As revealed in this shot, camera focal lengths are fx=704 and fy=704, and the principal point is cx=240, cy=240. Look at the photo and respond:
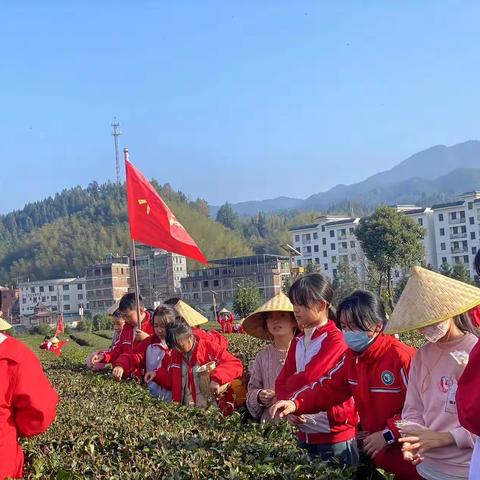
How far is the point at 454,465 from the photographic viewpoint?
9.04ft

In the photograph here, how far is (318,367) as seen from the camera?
12.1ft

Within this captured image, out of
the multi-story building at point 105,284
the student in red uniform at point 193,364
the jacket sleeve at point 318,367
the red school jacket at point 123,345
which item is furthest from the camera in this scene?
the multi-story building at point 105,284

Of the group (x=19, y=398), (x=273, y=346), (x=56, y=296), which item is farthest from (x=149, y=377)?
(x=56, y=296)

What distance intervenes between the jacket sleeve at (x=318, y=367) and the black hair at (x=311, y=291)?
0.69 ft

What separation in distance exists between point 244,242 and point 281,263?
1823 inches

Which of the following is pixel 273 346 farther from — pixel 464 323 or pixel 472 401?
pixel 472 401

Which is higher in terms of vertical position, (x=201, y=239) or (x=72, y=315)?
(x=201, y=239)

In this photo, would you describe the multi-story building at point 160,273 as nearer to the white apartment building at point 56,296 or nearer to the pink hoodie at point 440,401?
the white apartment building at point 56,296

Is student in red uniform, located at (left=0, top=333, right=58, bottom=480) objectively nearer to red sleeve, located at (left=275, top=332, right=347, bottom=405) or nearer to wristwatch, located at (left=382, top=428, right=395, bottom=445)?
red sleeve, located at (left=275, top=332, right=347, bottom=405)

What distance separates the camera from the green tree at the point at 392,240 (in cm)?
3872

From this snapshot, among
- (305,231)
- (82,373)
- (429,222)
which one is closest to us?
(82,373)

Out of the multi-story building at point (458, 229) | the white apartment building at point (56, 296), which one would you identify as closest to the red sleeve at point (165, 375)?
the multi-story building at point (458, 229)

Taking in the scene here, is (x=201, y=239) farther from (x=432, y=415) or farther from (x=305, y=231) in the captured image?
(x=432, y=415)

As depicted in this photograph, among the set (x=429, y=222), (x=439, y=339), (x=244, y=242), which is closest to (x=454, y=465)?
(x=439, y=339)
